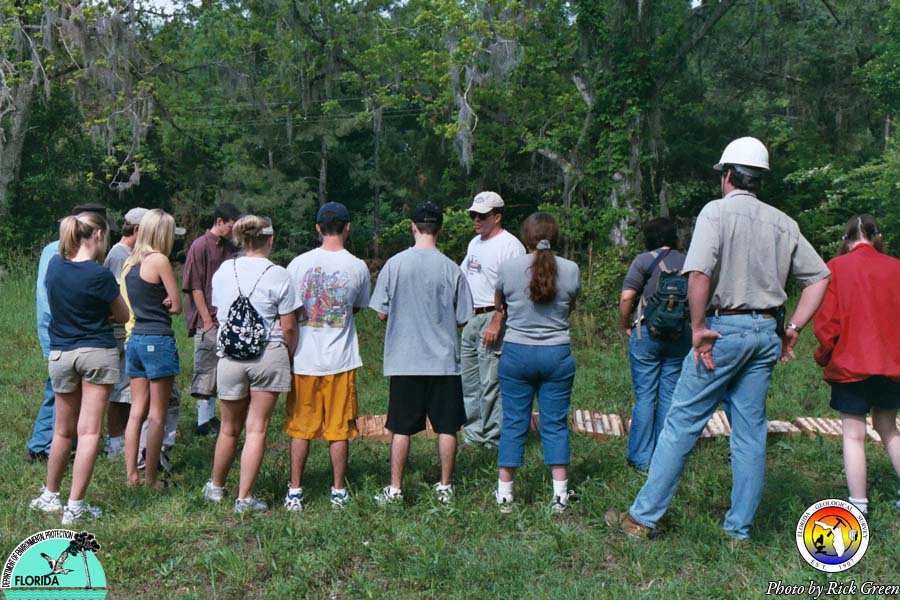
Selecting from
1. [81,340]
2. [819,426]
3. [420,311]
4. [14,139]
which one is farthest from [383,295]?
[14,139]

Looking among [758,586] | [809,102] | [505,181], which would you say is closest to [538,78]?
[505,181]

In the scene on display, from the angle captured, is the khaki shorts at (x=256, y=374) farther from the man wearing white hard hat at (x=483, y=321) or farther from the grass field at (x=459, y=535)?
the man wearing white hard hat at (x=483, y=321)

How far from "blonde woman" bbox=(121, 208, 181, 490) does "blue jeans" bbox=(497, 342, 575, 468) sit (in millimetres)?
2098

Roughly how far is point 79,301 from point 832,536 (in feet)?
13.2

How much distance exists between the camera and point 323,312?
454cm

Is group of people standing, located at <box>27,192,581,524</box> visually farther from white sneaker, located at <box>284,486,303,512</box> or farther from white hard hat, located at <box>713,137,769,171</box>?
white hard hat, located at <box>713,137,769,171</box>

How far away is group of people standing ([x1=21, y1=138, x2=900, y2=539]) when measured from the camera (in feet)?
12.4

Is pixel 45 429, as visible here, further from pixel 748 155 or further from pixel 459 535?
pixel 748 155

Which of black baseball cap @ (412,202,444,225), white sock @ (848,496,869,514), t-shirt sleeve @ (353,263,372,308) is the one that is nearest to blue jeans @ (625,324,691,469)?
white sock @ (848,496,869,514)

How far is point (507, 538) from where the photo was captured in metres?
4.01

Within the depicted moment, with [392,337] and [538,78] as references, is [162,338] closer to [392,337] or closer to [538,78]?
[392,337]

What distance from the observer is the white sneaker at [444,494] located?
454cm

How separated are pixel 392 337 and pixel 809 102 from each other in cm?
1926

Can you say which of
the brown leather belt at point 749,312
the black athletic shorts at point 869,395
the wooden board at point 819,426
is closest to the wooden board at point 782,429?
the wooden board at point 819,426
